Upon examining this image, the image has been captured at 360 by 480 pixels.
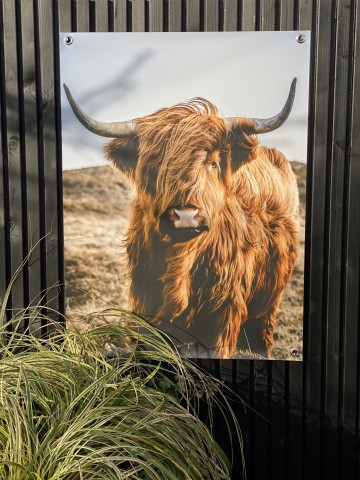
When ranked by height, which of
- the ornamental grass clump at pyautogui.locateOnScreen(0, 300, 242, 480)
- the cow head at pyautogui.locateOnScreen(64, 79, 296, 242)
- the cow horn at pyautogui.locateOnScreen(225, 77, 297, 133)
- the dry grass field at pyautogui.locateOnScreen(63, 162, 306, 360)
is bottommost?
the ornamental grass clump at pyautogui.locateOnScreen(0, 300, 242, 480)

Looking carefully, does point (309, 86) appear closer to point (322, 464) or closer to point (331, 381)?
point (331, 381)

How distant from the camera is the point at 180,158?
11.3 ft

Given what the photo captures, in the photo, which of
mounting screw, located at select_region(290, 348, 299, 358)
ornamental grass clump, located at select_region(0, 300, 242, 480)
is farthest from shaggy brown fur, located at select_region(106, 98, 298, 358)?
ornamental grass clump, located at select_region(0, 300, 242, 480)

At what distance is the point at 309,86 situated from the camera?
11.0ft

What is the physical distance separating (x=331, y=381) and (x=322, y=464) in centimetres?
51

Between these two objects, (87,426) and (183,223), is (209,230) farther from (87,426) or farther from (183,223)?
(87,426)

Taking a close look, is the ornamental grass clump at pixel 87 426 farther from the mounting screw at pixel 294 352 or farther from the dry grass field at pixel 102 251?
the mounting screw at pixel 294 352

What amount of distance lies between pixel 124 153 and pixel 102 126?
0.63 ft

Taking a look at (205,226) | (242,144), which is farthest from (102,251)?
(242,144)

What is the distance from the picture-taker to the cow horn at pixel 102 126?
3.40 metres

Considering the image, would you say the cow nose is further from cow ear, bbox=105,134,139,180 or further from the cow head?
cow ear, bbox=105,134,139,180

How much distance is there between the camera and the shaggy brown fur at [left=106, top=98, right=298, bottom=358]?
11.2 ft

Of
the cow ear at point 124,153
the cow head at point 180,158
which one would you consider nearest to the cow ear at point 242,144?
the cow head at point 180,158

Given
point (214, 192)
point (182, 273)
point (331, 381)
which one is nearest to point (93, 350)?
point (182, 273)
